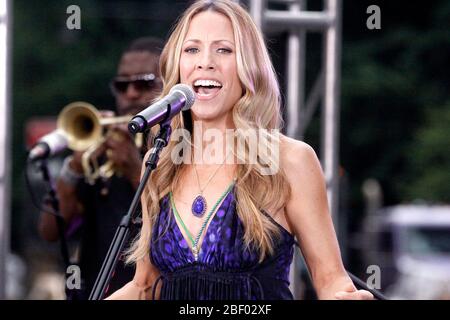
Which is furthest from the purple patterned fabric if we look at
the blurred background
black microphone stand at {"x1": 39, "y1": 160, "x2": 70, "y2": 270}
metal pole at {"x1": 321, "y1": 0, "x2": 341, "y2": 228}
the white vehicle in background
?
the blurred background

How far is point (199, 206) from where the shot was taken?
370 centimetres

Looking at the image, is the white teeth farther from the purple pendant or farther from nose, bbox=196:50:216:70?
the purple pendant

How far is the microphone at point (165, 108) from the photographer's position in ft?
11.1

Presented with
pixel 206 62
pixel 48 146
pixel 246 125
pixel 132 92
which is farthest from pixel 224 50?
pixel 48 146

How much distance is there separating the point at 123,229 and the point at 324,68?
2.71m

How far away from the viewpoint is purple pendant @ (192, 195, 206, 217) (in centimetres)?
369

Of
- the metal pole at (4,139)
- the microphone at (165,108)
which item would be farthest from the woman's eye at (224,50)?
the metal pole at (4,139)

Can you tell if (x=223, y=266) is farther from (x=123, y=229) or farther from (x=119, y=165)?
(x=119, y=165)

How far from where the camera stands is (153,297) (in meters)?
3.70

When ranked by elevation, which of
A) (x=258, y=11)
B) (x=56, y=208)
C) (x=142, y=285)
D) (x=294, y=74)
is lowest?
(x=142, y=285)

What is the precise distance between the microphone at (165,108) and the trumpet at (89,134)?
1.74 m
